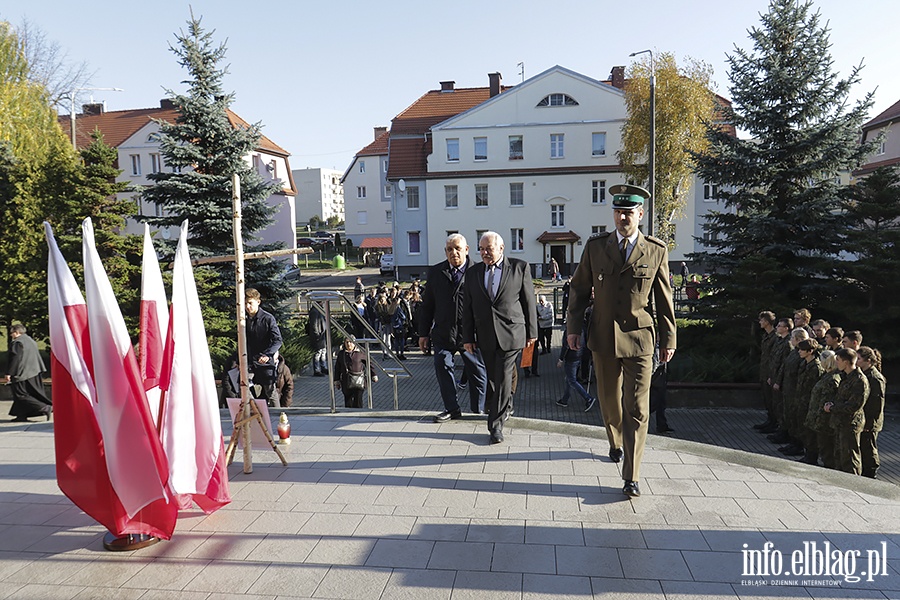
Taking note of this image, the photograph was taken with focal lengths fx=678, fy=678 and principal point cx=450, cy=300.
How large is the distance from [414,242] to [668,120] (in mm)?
18428

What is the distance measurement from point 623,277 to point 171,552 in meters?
3.73

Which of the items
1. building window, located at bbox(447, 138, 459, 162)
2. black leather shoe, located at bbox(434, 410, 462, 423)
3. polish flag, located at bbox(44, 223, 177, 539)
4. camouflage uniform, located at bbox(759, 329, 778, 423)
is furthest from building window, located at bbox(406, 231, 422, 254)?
polish flag, located at bbox(44, 223, 177, 539)

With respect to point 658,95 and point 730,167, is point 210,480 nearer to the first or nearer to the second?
point 730,167

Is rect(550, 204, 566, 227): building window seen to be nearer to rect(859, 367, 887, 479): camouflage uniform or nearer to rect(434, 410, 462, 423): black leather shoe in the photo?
rect(859, 367, 887, 479): camouflage uniform

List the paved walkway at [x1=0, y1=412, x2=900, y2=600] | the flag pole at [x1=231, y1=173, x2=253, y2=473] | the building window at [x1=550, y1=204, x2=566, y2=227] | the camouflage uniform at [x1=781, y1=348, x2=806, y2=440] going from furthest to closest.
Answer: the building window at [x1=550, y1=204, x2=566, y2=227] < the camouflage uniform at [x1=781, y1=348, x2=806, y2=440] < the flag pole at [x1=231, y1=173, x2=253, y2=473] < the paved walkway at [x1=0, y1=412, x2=900, y2=600]

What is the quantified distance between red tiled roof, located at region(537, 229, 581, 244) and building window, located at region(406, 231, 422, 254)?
26.9 feet

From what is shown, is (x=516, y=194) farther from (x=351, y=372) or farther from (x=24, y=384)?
(x=24, y=384)

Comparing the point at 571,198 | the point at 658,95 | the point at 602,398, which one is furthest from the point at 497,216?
the point at 602,398

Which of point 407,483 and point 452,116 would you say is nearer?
point 407,483

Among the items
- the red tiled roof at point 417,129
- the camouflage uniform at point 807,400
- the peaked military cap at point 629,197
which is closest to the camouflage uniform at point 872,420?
the camouflage uniform at point 807,400

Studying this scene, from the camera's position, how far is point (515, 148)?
44.6 meters

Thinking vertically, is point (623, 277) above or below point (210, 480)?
above

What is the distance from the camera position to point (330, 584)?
391 centimetres

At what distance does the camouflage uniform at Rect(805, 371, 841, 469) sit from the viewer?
296 inches
